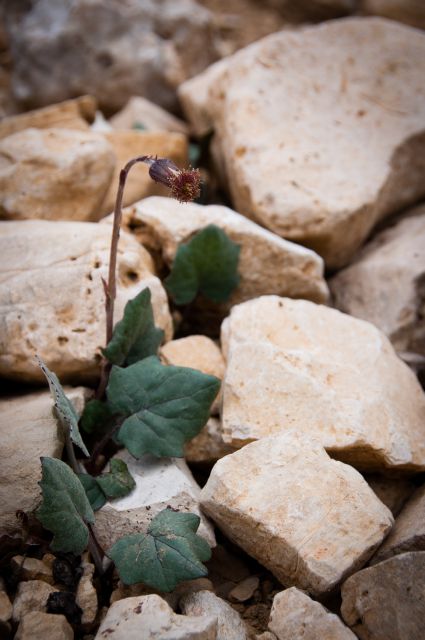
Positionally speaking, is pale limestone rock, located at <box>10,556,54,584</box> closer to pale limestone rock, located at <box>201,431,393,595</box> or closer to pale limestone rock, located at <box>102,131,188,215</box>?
pale limestone rock, located at <box>201,431,393,595</box>

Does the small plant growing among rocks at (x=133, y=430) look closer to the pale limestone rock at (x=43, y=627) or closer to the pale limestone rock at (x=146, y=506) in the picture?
the pale limestone rock at (x=146, y=506)

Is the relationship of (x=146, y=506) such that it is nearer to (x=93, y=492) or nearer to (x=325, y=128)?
(x=93, y=492)

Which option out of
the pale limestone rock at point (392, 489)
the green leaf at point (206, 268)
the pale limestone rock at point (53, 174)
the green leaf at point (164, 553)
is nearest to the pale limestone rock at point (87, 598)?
the green leaf at point (164, 553)

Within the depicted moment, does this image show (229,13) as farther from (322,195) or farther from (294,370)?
(294,370)

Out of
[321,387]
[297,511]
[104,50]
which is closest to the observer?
[297,511]

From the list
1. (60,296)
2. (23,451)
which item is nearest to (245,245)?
(60,296)
